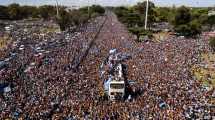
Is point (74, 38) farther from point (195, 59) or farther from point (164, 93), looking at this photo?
point (164, 93)

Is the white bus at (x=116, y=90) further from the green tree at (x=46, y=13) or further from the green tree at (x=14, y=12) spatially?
the green tree at (x=14, y=12)

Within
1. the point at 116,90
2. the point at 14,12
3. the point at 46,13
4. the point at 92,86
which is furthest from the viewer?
the point at 46,13

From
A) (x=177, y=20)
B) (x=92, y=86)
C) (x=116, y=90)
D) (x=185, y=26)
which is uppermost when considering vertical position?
(x=116, y=90)

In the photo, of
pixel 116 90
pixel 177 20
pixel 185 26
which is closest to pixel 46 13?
pixel 177 20

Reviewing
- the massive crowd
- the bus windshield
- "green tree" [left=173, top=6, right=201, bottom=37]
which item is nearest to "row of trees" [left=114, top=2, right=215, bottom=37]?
"green tree" [left=173, top=6, right=201, bottom=37]

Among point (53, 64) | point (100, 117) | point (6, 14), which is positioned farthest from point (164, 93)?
point (6, 14)

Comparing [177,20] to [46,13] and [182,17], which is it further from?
[46,13]

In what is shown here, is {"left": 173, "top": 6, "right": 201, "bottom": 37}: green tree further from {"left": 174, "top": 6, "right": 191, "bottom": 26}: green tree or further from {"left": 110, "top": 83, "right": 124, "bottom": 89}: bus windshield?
{"left": 110, "top": 83, "right": 124, "bottom": 89}: bus windshield
